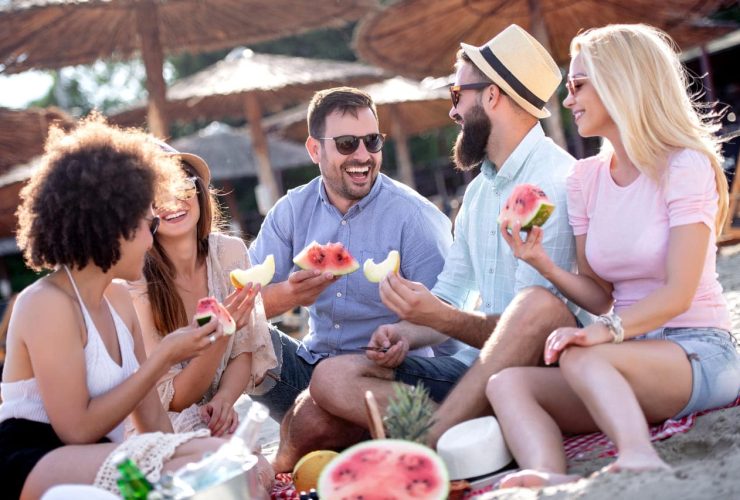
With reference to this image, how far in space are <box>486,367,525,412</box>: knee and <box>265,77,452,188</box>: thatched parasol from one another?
1219cm

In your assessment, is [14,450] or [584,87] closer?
[14,450]

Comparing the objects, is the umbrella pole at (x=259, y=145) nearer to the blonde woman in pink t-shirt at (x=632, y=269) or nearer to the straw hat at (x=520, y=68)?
the straw hat at (x=520, y=68)

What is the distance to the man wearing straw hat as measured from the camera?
396 centimetres

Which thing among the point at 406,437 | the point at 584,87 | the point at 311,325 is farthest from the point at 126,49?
the point at 406,437

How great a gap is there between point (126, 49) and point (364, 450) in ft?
29.3

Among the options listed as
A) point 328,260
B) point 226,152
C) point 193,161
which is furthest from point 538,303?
point 226,152

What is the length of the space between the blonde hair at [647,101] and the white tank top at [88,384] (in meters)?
2.39

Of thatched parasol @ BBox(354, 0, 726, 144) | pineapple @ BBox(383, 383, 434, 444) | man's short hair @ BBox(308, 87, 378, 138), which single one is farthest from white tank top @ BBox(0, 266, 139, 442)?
thatched parasol @ BBox(354, 0, 726, 144)

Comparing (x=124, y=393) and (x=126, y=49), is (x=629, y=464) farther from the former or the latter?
(x=126, y=49)

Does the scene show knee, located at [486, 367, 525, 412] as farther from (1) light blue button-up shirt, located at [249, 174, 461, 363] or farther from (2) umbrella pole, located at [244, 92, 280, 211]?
(2) umbrella pole, located at [244, 92, 280, 211]

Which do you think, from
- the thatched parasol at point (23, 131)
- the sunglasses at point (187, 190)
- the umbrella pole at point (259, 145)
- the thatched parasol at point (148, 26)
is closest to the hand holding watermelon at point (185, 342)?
the sunglasses at point (187, 190)

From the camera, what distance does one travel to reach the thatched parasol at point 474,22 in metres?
9.18

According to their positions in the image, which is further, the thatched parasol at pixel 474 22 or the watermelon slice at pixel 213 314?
the thatched parasol at pixel 474 22

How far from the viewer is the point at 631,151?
3893mm
